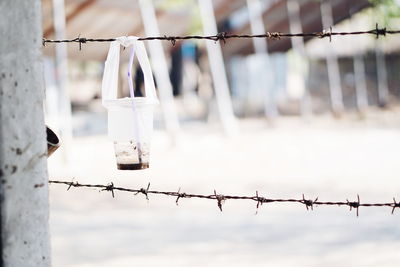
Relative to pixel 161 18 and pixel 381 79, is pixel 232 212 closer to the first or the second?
pixel 161 18

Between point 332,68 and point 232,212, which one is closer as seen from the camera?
point 232,212

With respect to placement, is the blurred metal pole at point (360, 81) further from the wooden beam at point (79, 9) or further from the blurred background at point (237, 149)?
the wooden beam at point (79, 9)

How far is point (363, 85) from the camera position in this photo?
21.7 meters

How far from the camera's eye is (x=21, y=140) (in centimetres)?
180

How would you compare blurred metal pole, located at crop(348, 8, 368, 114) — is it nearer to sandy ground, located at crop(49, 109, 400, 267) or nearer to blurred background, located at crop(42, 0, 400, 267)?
blurred background, located at crop(42, 0, 400, 267)

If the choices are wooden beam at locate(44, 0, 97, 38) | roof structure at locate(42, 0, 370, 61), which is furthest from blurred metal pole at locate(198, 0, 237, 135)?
wooden beam at locate(44, 0, 97, 38)

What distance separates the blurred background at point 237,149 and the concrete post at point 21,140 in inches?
96.3

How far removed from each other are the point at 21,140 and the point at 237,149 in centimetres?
941

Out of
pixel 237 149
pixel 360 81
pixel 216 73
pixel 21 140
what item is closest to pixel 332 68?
pixel 360 81

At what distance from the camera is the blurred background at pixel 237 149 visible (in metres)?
4.75

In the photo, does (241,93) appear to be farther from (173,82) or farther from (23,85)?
(23,85)

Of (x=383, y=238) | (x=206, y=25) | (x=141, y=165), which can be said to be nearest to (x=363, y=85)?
(x=206, y=25)

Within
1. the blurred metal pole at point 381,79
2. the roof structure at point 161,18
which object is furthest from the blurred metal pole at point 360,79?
the roof structure at point 161,18

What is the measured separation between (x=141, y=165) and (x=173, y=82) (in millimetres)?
18352
